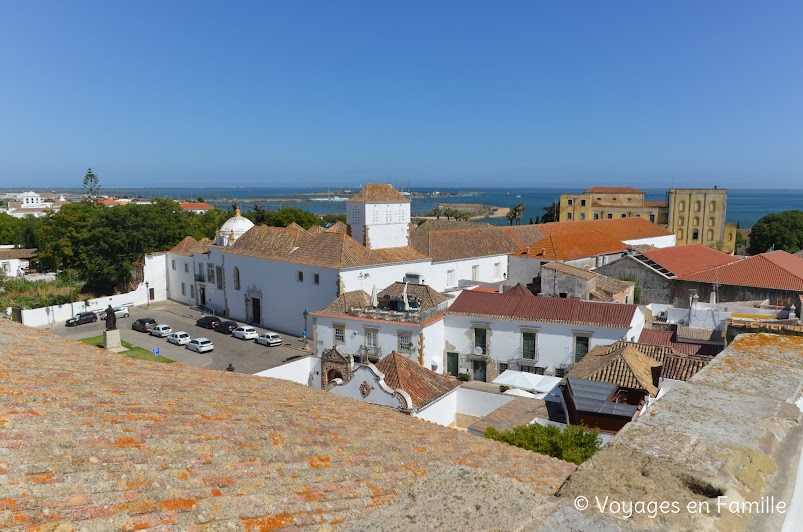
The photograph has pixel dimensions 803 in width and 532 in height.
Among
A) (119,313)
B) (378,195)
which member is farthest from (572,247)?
(119,313)

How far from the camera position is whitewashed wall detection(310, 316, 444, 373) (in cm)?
2569

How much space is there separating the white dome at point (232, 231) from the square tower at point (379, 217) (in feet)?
32.6

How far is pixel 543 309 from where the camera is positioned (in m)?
26.0

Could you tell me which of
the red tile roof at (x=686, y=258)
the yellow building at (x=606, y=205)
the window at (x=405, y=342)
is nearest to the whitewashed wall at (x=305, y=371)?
the window at (x=405, y=342)

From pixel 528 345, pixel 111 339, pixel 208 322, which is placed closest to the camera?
pixel 528 345

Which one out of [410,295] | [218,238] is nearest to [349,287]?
[410,295]

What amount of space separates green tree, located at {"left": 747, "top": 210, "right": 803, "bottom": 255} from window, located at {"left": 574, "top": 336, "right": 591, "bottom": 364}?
42889 mm

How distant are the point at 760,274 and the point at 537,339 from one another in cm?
1624

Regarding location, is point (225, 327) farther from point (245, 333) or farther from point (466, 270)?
point (466, 270)

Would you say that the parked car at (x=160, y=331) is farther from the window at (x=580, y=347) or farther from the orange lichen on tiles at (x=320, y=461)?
the orange lichen on tiles at (x=320, y=461)

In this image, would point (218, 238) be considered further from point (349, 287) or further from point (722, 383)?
point (722, 383)

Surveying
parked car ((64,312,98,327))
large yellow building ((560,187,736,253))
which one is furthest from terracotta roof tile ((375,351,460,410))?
large yellow building ((560,187,736,253))

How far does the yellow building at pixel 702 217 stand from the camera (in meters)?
65.1

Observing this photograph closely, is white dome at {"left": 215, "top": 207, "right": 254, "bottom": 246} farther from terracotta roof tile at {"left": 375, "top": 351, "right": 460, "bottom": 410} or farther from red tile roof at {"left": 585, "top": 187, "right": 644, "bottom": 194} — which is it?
red tile roof at {"left": 585, "top": 187, "right": 644, "bottom": 194}
